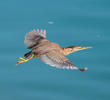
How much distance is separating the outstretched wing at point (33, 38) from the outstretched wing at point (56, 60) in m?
0.48

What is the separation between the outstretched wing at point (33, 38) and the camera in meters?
6.45

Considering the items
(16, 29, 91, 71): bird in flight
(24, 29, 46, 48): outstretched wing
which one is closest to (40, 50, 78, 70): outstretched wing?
(16, 29, 91, 71): bird in flight

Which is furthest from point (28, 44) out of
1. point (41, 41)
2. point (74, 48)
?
point (74, 48)

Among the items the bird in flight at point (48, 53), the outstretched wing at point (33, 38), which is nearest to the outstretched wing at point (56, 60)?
the bird in flight at point (48, 53)

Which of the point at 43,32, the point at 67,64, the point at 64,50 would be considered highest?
the point at 43,32

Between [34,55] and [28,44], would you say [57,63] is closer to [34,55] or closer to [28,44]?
[34,55]

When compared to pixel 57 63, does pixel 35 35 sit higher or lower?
higher

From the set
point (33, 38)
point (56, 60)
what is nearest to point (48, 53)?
point (56, 60)

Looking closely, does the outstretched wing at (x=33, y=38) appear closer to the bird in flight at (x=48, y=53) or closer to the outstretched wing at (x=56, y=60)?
the bird in flight at (x=48, y=53)

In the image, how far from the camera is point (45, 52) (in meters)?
5.97

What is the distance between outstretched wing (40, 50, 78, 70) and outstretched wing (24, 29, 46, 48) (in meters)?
0.48

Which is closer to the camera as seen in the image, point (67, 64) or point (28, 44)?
point (67, 64)

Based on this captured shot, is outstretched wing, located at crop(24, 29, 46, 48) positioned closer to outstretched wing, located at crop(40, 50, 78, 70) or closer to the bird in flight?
the bird in flight

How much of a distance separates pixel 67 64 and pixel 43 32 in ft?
3.82
